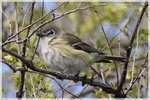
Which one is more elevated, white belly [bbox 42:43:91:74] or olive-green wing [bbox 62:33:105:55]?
olive-green wing [bbox 62:33:105:55]

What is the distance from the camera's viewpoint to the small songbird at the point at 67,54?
204 inches

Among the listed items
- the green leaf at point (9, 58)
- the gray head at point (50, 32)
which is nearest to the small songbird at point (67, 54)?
the gray head at point (50, 32)

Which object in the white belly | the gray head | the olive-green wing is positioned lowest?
the white belly

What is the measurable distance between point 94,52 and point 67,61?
41cm

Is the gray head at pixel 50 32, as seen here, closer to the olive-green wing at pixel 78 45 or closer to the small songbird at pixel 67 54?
the small songbird at pixel 67 54

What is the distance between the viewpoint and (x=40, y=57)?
5035 mm

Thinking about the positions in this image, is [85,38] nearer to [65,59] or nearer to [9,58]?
[65,59]

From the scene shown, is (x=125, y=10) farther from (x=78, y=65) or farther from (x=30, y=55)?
(x=30, y=55)

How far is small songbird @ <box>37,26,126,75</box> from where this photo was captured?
5172 millimetres

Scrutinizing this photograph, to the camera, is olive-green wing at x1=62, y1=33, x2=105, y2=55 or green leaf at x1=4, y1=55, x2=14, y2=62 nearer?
green leaf at x1=4, y1=55, x2=14, y2=62

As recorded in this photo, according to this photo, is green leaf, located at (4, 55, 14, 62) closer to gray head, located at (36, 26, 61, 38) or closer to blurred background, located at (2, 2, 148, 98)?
blurred background, located at (2, 2, 148, 98)

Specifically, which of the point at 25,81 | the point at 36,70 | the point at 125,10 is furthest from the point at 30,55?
the point at 125,10

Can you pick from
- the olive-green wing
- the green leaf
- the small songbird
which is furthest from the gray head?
the green leaf

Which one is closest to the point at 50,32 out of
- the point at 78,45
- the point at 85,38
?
the point at 78,45
